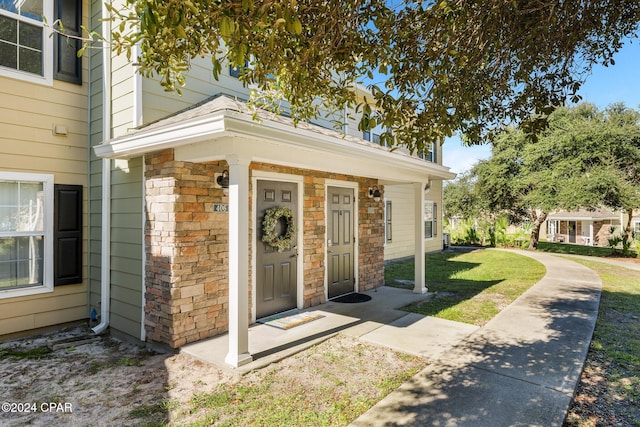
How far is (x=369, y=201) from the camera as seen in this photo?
8023 mm

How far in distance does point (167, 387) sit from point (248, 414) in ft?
3.48

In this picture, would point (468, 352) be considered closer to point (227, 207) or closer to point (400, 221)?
point (227, 207)

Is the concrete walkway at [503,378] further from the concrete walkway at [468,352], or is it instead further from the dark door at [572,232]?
the dark door at [572,232]

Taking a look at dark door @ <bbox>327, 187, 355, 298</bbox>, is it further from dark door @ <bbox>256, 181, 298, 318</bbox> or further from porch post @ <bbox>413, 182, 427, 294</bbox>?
porch post @ <bbox>413, 182, 427, 294</bbox>

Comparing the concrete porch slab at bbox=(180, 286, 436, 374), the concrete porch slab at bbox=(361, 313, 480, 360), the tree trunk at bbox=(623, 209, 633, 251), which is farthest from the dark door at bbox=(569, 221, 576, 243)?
the concrete porch slab at bbox=(361, 313, 480, 360)

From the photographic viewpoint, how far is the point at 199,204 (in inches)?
186

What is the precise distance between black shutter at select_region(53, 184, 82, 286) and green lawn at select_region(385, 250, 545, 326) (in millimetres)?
5502

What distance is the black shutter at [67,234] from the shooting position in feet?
17.5

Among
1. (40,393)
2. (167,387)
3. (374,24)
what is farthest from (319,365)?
(374,24)

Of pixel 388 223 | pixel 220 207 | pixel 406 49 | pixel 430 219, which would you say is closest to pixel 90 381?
pixel 220 207

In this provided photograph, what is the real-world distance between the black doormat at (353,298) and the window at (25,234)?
475 cm

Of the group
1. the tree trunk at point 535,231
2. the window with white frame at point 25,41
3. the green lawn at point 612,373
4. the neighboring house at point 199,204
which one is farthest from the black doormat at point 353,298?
the tree trunk at point 535,231

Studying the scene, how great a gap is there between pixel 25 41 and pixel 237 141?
3.91 m

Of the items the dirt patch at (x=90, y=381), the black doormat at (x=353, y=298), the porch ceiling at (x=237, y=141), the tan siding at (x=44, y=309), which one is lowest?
the dirt patch at (x=90, y=381)
